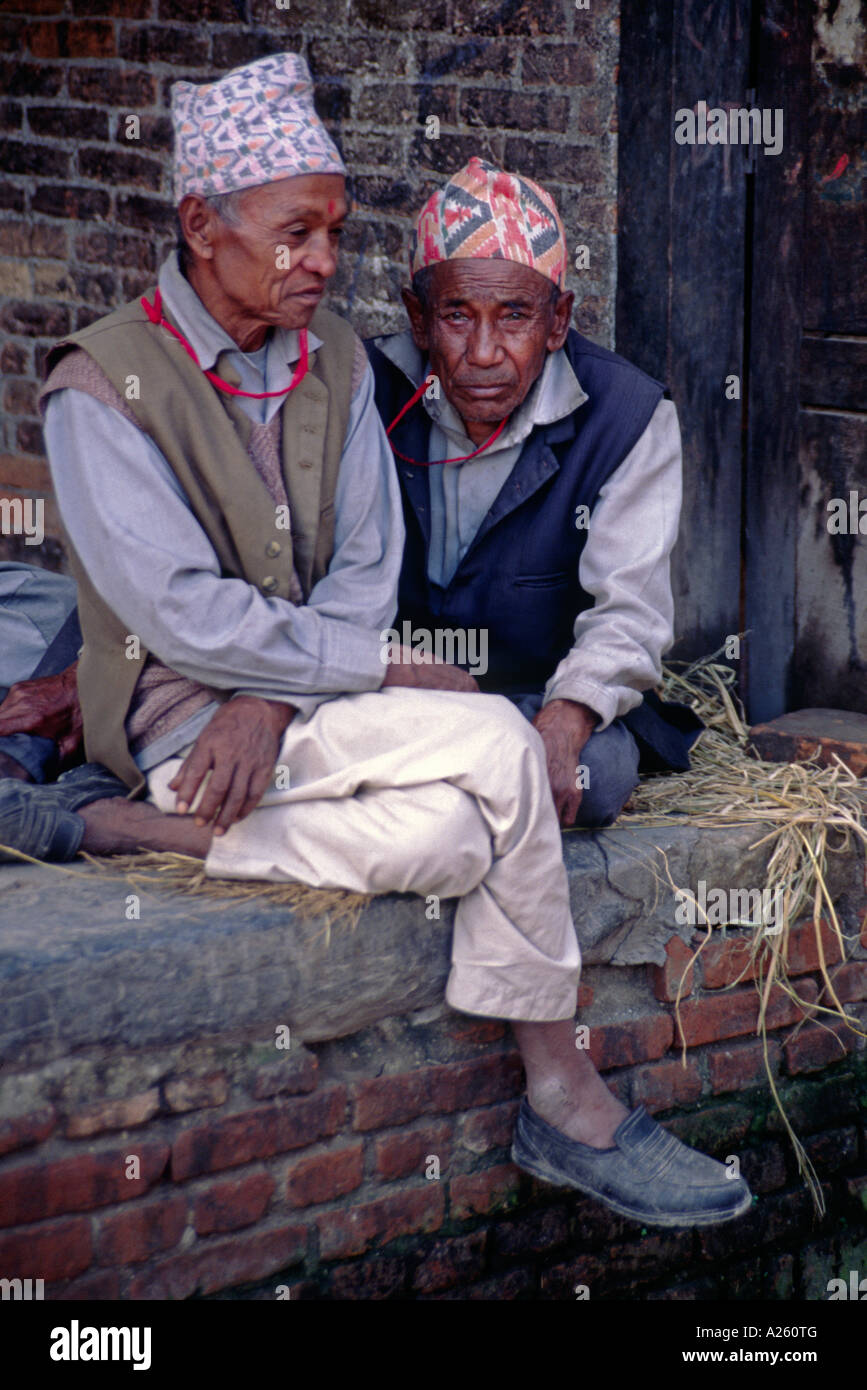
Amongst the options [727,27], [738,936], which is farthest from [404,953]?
[727,27]

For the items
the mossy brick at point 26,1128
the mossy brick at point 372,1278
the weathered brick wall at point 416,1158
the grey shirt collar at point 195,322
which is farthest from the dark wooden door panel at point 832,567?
the mossy brick at point 26,1128

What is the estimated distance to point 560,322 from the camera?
3.17 m

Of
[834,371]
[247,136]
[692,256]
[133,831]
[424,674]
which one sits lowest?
[133,831]

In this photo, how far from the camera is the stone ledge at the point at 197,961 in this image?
2402 millimetres

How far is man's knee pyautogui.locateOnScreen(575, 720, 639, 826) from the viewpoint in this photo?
9.84 ft

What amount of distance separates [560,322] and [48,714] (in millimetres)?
1324

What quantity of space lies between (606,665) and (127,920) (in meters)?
1.06

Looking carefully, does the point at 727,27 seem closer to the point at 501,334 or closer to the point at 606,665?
the point at 501,334

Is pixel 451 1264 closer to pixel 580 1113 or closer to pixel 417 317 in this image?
pixel 580 1113

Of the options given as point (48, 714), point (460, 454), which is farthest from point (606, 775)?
point (48, 714)

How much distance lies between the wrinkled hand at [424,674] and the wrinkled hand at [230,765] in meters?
0.29

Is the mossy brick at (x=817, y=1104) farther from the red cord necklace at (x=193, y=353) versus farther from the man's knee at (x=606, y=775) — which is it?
the red cord necklace at (x=193, y=353)

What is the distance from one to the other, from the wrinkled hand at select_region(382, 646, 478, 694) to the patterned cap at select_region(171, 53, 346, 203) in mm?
882

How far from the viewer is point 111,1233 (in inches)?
98.2
